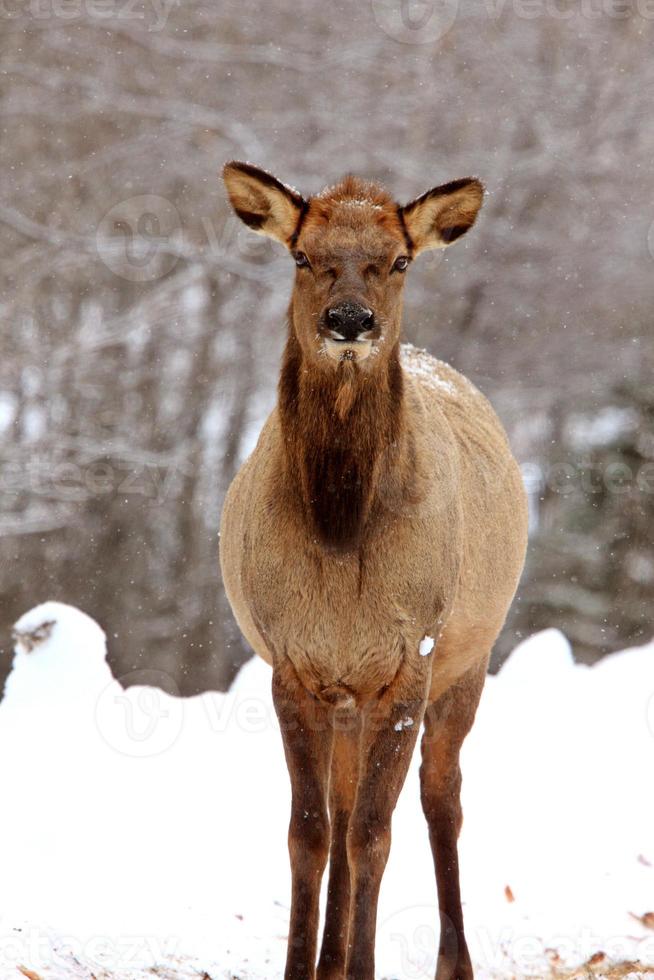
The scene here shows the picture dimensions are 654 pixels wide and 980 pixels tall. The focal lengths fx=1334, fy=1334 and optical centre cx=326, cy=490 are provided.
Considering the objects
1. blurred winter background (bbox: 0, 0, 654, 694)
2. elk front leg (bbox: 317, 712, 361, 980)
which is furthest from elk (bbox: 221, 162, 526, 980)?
blurred winter background (bbox: 0, 0, 654, 694)

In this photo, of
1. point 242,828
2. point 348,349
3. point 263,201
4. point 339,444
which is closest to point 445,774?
point 242,828

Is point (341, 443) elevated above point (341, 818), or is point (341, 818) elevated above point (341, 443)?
point (341, 443)

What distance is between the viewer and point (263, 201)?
5.39 m

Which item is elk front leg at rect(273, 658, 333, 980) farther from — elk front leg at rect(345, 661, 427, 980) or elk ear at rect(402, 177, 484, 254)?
elk ear at rect(402, 177, 484, 254)

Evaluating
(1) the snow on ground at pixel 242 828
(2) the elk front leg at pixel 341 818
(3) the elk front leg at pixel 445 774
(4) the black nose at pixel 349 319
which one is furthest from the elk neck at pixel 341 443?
(1) the snow on ground at pixel 242 828

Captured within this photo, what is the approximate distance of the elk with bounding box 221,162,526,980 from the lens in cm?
506

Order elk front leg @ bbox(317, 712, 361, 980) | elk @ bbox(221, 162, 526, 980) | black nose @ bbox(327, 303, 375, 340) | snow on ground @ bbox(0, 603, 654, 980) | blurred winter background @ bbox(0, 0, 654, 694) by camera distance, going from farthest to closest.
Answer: blurred winter background @ bbox(0, 0, 654, 694), snow on ground @ bbox(0, 603, 654, 980), elk front leg @ bbox(317, 712, 361, 980), elk @ bbox(221, 162, 526, 980), black nose @ bbox(327, 303, 375, 340)

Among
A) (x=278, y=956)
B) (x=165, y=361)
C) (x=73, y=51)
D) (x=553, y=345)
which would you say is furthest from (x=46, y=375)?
(x=278, y=956)

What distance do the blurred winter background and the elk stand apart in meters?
7.16

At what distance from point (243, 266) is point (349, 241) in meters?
7.89

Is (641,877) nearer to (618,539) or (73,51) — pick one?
(618,539)

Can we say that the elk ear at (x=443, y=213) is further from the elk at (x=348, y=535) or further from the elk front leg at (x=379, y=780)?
the elk front leg at (x=379, y=780)

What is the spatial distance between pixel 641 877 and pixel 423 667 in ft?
9.01

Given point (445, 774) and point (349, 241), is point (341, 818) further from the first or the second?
point (349, 241)
